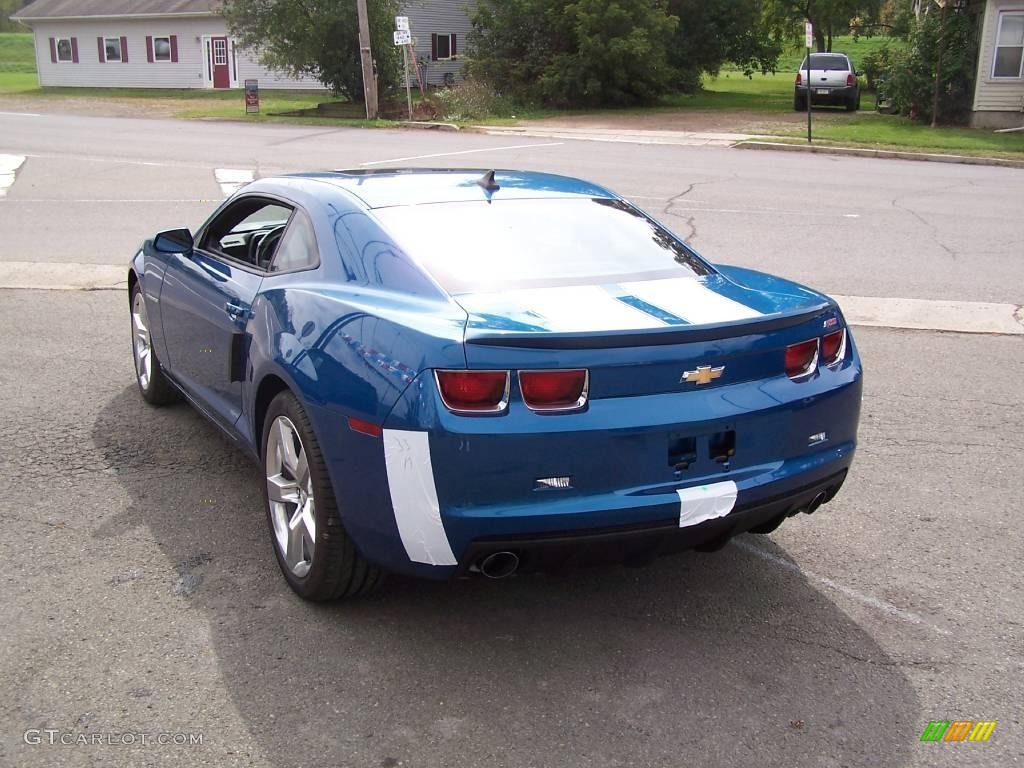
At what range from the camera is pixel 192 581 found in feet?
13.2

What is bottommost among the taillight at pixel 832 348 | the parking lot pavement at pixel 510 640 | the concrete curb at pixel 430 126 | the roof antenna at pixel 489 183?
the parking lot pavement at pixel 510 640

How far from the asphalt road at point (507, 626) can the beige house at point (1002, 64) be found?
23640 mm

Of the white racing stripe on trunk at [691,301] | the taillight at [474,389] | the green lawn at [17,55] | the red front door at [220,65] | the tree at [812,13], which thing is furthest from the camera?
the green lawn at [17,55]

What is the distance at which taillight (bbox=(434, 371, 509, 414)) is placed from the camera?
3.19 m

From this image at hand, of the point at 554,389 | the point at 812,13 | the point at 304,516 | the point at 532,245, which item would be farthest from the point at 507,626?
the point at 812,13

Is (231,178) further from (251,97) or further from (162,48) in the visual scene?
(162,48)

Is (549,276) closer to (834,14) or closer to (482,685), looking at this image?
(482,685)

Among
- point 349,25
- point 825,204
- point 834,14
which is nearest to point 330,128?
point 349,25

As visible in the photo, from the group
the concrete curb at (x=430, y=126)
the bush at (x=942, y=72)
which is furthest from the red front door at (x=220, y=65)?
the bush at (x=942, y=72)

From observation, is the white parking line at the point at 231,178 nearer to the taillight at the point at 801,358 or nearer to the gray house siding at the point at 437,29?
the taillight at the point at 801,358

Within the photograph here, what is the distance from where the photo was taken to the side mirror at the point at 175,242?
5.30 metres

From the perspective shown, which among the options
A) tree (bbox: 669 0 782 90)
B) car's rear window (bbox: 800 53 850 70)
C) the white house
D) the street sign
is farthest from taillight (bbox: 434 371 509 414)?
the white house

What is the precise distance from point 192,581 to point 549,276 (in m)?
1.76

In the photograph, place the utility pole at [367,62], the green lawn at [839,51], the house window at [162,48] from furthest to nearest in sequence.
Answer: the green lawn at [839,51], the house window at [162,48], the utility pole at [367,62]
